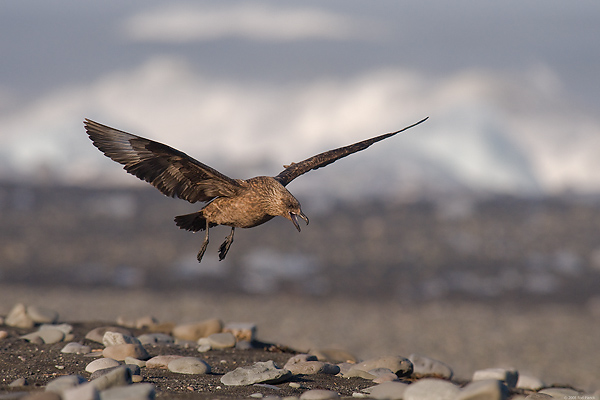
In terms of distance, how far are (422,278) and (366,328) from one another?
8961 mm

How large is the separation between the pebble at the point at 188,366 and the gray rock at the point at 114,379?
1.41 meters

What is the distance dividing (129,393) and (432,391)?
2.47 meters

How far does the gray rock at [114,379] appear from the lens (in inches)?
224

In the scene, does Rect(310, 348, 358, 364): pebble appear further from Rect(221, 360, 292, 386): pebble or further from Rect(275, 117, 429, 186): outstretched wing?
Rect(221, 360, 292, 386): pebble

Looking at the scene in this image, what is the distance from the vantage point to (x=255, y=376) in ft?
22.3

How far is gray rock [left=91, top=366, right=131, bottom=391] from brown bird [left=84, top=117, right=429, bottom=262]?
2.61 m

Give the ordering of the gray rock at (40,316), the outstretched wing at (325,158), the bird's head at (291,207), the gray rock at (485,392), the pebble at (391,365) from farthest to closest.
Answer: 1. the gray rock at (40,316)
2. the outstretched wing at (325,158)
3. the pebble at (391,365)
4. the bird's head at (291,207)
5. the gray rock at (485,392)

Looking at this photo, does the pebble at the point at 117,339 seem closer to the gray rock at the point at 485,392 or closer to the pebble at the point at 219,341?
the pebble at the point at 219,341

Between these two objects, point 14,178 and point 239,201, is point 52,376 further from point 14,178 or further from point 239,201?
point 14,178

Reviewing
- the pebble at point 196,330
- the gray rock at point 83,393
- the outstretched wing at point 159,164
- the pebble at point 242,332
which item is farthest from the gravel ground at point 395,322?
the gray rock at point 83,393

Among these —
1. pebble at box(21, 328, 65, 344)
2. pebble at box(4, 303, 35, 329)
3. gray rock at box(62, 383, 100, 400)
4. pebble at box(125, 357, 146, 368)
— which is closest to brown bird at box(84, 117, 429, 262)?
pebble at box(125, 357, 146, 368)

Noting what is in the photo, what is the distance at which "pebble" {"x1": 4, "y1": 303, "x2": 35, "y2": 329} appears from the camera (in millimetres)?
10281

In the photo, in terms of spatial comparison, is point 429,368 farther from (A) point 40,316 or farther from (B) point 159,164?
(A) point 40,316

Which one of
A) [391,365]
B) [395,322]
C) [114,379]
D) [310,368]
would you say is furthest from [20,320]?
[395,322]
